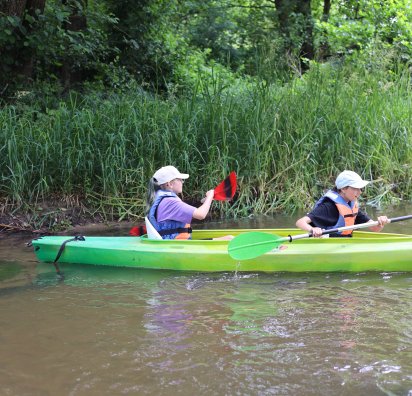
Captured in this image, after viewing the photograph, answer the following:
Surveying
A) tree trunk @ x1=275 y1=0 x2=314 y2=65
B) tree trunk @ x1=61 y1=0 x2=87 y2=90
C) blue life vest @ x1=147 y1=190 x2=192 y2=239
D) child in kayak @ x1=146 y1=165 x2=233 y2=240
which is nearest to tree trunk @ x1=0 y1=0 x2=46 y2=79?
tree trunk @ x1=61 y1=0 x2=87 y2=90

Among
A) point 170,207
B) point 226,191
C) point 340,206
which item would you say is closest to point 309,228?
point 340,206

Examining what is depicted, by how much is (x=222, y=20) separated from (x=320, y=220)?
10.2 meters

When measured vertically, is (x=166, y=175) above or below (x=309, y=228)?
above

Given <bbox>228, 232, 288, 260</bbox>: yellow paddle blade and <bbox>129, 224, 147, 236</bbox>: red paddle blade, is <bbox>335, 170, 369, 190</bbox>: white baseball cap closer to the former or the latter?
<bbox>228, 232, 288, 260</bbox>: yellow paddle blade

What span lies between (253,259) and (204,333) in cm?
151

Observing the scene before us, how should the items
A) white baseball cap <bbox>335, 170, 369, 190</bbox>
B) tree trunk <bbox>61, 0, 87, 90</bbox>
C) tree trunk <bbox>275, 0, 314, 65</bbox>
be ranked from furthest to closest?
1. tree trunk <bbox>275, 0, 314, 65</bbox>
2. tree trunk <bbox>61, 0, 87, 90</bbox>
3. white baseball cap <bbox>335, 170, 369, 190</bbox>

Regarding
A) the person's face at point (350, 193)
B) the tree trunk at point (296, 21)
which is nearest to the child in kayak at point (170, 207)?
the person's face at point (350, 193)

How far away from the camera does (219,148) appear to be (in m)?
7.00

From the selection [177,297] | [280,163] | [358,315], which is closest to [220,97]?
[280,163]

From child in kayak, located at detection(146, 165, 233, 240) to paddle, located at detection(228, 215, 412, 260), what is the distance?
1.34ft

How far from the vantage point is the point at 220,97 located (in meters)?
7.20

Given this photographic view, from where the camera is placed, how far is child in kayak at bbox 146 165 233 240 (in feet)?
16.1

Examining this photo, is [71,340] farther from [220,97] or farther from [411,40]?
[411,40]

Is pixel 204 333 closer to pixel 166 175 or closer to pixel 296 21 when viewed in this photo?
pixel 166 175
